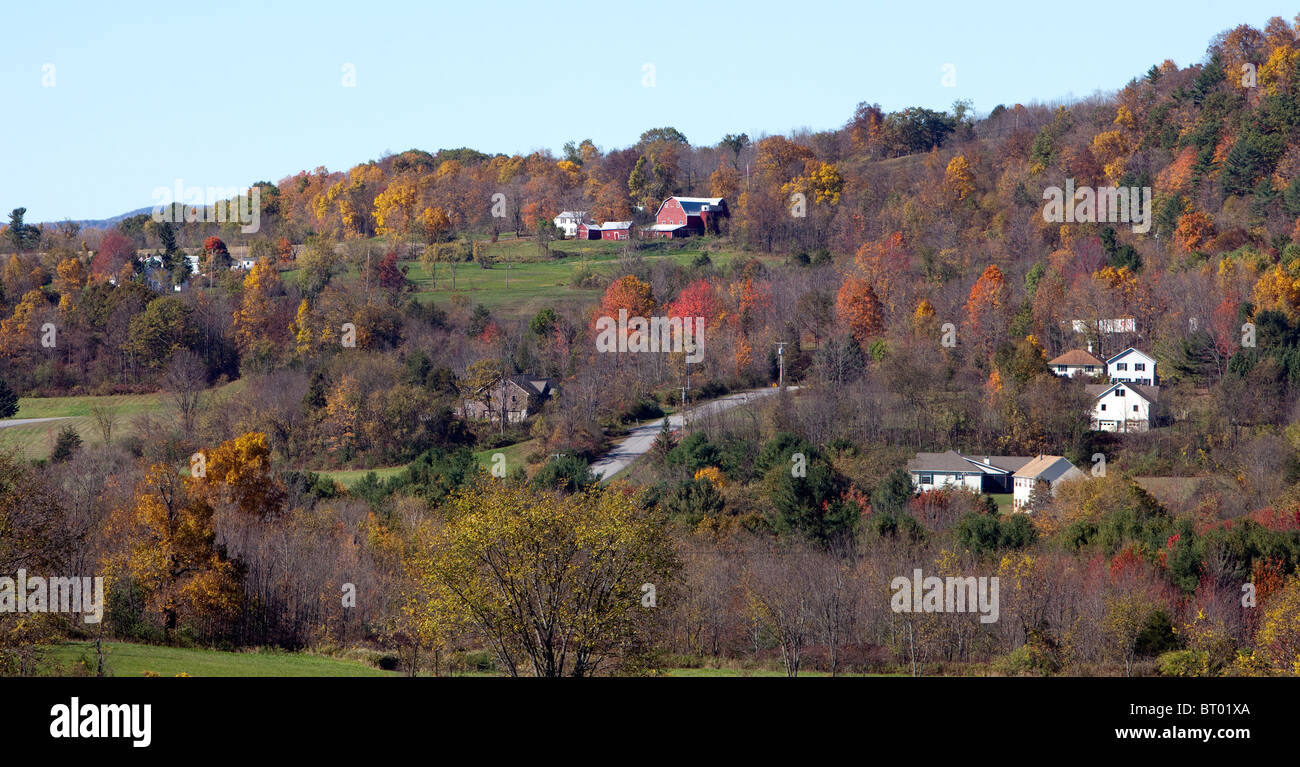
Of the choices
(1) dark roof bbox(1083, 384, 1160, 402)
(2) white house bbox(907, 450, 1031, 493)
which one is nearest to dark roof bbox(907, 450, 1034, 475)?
(2) white house bbox(907, 450, 1031, 493)

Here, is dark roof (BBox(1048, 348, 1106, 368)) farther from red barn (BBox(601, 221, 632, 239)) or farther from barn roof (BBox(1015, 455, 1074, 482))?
red barn (BBox(601, 221, 632, 239))

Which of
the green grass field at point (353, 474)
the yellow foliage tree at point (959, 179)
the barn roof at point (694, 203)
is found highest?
the yellow foliage tree at point (959, 179)

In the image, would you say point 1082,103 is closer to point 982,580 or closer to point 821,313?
point 821,313

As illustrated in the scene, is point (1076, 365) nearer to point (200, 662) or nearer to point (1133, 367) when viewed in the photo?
point (1133, 367)

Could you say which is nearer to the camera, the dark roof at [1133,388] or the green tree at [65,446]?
the green tree at [65,446]

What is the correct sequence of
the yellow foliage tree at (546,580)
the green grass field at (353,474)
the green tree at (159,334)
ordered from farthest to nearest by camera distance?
the green tree at (159,334) < the green grass field at (353,474) < the yellow foliage tree at (546,580)

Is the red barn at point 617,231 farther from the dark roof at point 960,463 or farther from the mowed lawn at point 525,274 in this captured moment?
the dark roof at point 960,463

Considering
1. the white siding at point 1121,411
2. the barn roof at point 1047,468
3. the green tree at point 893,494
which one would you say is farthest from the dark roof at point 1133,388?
the green tree at point 893,494

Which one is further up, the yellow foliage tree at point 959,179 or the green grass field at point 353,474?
the yellow foliage tree at point 959,179
